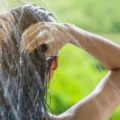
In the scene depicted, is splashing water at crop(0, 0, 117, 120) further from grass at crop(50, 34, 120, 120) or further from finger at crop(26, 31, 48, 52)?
grass at crop(50, 34, 120, 120)

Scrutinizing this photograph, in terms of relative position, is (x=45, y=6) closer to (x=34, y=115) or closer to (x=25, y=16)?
(x=25, y=16)

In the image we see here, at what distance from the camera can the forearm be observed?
865 millimetres

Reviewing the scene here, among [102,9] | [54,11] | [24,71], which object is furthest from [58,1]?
[24,71]

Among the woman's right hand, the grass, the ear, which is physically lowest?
the grass

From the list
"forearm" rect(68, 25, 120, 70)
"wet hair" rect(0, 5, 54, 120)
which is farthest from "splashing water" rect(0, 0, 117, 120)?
"forearm" rect(68, 25, 120, 70)

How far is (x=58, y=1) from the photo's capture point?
0.87 metres

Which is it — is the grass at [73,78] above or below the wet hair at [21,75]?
below

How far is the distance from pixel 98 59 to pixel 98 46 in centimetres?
4

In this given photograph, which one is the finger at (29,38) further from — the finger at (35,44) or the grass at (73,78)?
the grass at (73,78)

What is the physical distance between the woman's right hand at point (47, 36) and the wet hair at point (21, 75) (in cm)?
1

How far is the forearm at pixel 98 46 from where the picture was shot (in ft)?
2.84

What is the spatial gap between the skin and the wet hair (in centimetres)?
4

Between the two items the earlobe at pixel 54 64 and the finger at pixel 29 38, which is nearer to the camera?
the finger at pixel 29 38

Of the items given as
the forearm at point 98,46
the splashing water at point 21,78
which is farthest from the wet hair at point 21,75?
the forearm at point 98,46
